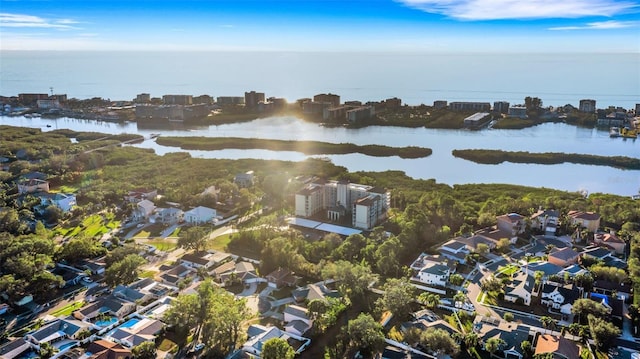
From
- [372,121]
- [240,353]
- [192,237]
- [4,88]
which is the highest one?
[4,88]

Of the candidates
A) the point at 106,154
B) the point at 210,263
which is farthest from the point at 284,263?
the point at 106,154

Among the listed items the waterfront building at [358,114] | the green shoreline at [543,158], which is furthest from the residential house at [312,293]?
the waterfront building at [358,114]

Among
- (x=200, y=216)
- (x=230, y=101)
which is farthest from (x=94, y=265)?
(x=230, y=101)

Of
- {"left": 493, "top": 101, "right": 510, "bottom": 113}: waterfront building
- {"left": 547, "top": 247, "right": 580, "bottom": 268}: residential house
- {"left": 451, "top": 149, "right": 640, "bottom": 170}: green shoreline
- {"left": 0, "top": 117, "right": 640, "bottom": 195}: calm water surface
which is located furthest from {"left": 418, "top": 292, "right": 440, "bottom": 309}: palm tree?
{"left": 493, "top": 101, "right": 510, "bottom": 113}: waterfront building

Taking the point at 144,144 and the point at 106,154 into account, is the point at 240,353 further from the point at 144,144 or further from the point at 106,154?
the point at 144,144

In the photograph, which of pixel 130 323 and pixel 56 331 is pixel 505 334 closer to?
pixel 130 323

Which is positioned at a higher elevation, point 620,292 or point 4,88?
point 4,88

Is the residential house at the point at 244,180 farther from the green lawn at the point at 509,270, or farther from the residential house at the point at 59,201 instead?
the green lawn at the point at 509,270
